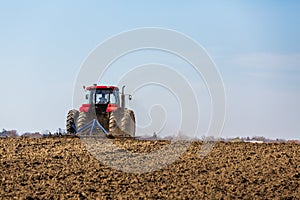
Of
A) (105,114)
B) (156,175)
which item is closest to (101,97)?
(105,114)

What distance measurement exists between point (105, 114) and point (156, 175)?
11572 mm

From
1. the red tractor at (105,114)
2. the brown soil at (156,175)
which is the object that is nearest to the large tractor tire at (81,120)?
the red tractor at (105,114)

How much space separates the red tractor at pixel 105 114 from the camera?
22953 millimetres

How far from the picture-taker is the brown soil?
12.0 m

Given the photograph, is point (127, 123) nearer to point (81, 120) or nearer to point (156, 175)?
point (81, 120)

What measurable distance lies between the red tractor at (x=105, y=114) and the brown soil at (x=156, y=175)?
6334 millimetres

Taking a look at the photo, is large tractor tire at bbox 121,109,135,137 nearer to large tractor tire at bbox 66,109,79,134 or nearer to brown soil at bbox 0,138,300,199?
large tractor tire at bbox 66,109,79,134

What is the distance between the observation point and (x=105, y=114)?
81.3 ft

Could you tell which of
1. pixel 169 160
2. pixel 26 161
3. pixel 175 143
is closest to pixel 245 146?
pixel 175 143

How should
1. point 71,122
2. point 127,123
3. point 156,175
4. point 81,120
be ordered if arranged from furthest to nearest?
1. point 71,122
2. point 81,120
3. point 127,123
4. point 156,175

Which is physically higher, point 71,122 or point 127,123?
point 71,122

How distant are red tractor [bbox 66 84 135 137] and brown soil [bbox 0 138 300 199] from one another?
6334mm

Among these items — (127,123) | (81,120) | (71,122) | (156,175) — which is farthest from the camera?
(71,122)

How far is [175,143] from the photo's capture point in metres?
17.0
